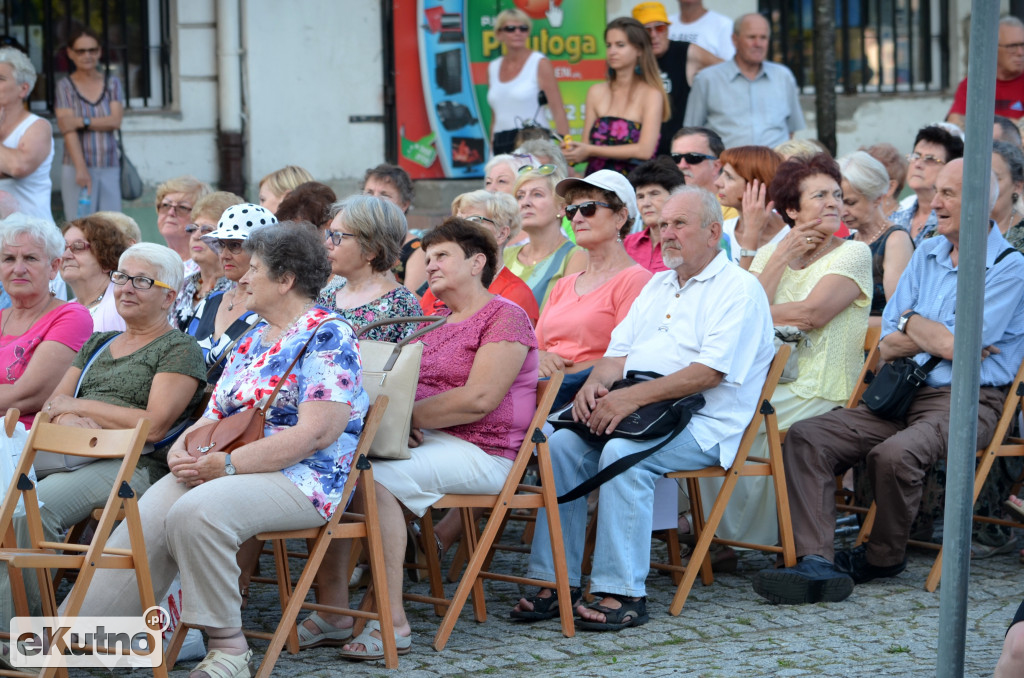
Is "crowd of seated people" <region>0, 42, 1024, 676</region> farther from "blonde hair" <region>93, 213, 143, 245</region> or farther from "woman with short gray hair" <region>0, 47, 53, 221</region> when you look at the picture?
"woman with short gray hair" <region>0, 47, 53, 221</region>

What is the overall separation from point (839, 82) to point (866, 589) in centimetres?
880

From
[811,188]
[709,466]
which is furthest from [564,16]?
[709,466]

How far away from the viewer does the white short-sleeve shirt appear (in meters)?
5.41

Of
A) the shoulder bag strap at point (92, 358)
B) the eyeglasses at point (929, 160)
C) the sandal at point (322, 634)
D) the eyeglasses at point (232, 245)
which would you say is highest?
the eyeglasses at point (929, 160)

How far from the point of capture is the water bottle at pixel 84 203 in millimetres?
10688

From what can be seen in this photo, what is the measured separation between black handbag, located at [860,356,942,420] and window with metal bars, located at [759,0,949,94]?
8.03 meters

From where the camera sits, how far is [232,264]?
6191 mm

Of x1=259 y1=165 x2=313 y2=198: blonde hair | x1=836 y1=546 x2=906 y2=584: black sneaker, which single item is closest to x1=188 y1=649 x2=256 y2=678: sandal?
x1=836 y1=546 x2=906 y2=584: black sneaker

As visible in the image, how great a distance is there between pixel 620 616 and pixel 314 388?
59.1 inches

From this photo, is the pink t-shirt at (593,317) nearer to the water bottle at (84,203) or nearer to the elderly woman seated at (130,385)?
the elderly woman seated at (130,385)

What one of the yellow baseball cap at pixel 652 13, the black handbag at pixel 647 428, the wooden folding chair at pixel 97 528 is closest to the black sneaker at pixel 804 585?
the black handbag at pixel 647 428

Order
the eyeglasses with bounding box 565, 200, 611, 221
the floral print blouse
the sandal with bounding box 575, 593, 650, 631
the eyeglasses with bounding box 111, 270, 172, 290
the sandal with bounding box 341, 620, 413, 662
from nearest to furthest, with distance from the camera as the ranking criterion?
the floral print blouse < the sandal with bounding box 341, 620, 413, 662 < the sandal with bounding box 575, 593, 650, 631 < the eyeglasses with bounding box 111, 270, 172, 290 < the eyeglasses with bounding box 565, 200, 611, 221

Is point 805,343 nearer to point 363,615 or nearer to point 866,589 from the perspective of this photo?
point 866,589

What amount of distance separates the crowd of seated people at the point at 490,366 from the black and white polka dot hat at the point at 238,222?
0.4 inches
